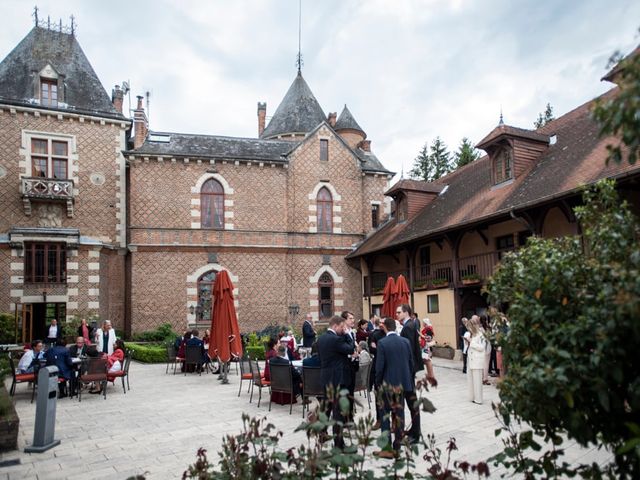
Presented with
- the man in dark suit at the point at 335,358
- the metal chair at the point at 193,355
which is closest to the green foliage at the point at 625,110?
the man in dark suit at the point at 335,358

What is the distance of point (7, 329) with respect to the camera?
705 inches

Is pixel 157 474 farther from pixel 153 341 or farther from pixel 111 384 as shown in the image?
pixel 153 341

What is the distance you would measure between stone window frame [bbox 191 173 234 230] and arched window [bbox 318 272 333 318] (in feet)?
16.4

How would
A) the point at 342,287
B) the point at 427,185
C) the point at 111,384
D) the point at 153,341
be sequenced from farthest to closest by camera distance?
the point at 342,287 → the point at 427,185 → the point at 153,341 → the point at 111,384

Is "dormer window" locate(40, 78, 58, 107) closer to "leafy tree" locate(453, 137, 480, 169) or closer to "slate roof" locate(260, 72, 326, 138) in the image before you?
"slate roof" locate(260, 72, 326, 138)

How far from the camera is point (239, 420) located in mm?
7793

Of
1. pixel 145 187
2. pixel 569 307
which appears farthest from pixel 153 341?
pixel 569 307

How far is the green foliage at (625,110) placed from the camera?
2.24m

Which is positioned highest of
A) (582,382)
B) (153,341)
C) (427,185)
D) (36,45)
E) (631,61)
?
(36,45)

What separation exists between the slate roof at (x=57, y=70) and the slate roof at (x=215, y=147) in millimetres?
1974

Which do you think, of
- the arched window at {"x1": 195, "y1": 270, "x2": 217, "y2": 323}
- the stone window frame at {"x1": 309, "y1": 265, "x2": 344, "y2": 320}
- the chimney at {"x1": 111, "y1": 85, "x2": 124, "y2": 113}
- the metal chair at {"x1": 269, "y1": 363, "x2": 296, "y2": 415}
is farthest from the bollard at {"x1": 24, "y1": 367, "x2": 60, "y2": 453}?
the chimney at {"x1": 111, "y1": 85, "x2": 124, "y2": 113}

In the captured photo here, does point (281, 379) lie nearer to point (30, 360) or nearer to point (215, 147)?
point (30, 360)

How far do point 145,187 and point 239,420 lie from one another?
627 inches

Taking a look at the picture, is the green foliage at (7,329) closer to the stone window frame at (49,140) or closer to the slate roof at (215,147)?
the stone window frame at (49,140)
